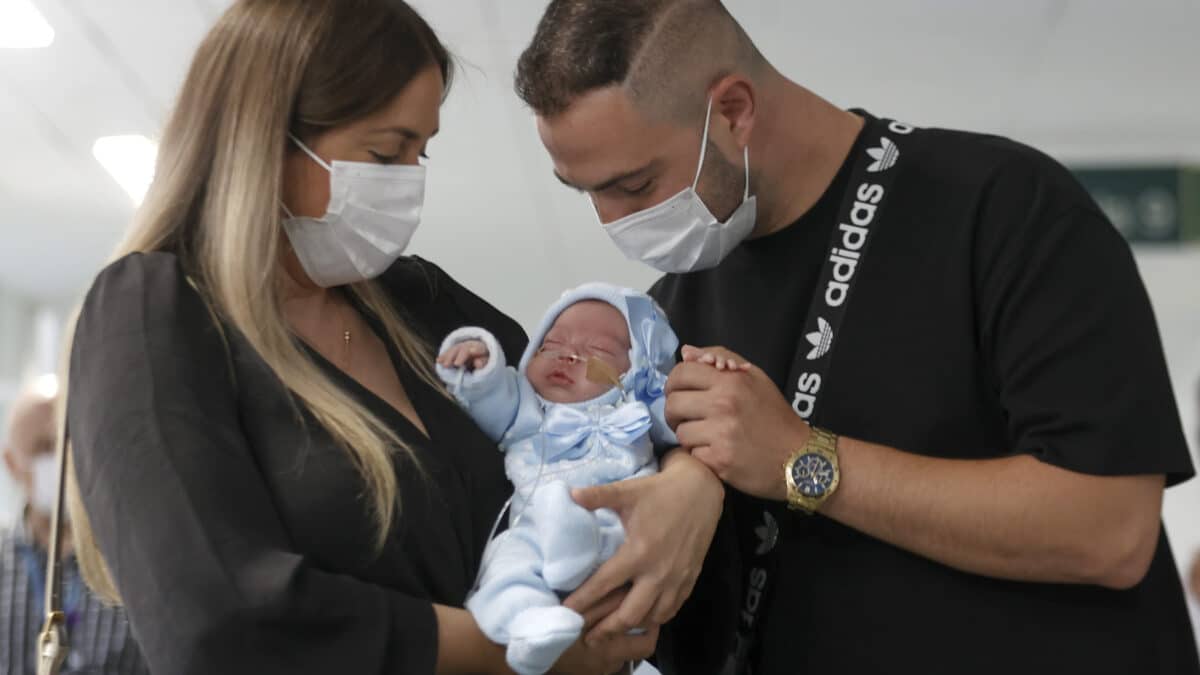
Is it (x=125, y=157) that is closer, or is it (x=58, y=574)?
(x=58, y=574)

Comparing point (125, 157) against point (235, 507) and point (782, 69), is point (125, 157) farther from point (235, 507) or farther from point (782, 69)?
point (235, 507)

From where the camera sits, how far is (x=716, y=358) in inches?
71.3

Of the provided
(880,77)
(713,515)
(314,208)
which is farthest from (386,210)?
(880,77)

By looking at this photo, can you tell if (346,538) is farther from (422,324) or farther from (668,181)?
(668,181)

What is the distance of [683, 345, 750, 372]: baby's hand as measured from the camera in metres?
1.80

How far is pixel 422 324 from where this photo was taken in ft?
6.48

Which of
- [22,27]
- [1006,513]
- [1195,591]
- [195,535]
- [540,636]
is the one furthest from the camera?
[22,27]

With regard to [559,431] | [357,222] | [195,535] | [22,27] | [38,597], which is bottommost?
[38,597]

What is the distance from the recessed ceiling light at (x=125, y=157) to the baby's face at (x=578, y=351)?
4839 millimetres

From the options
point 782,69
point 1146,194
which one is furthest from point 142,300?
point 1146,194

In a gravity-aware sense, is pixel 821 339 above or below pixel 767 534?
above

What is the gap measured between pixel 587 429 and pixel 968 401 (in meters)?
0.53

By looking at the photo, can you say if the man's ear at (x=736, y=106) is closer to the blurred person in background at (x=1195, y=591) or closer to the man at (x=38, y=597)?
the man at (x=38, y=597)

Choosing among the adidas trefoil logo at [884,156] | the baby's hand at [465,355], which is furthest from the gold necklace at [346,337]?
the adidas trefoil logo at [884,156]
